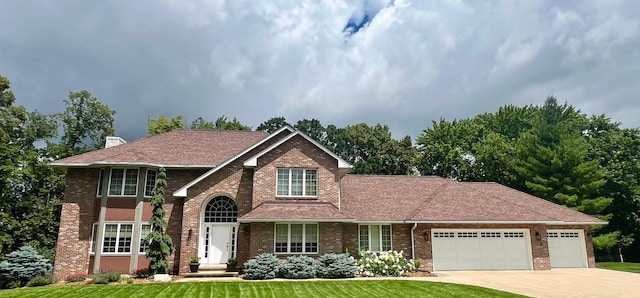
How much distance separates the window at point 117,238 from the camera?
67.0ft

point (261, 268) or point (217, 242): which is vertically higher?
point (217, 242)

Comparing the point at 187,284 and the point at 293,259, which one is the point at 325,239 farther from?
the point at 187,284

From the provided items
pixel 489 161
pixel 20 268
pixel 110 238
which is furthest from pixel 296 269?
pixel 489 161

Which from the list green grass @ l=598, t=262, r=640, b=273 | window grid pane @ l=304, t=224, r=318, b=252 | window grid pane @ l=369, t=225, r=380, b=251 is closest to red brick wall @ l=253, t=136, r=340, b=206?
window grid pane @ l=304, t=224, r=318, b=252

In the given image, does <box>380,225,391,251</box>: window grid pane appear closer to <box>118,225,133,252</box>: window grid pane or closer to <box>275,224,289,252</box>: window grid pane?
<box>275,224,289,252</box>: window grid pane

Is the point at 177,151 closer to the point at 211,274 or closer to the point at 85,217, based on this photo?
the point at 85,217

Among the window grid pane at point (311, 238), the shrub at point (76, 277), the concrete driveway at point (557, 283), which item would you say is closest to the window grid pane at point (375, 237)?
the window grid pane at point (311, 238)

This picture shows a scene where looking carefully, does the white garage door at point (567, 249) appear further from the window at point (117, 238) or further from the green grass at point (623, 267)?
the window at point (117, 238)

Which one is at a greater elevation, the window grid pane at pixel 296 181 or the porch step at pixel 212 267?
the window grid pane at pixel 296 181

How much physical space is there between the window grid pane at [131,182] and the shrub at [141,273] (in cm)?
401

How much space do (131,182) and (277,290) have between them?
1161 centimetres

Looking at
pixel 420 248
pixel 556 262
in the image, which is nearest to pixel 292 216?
pixel 420 248

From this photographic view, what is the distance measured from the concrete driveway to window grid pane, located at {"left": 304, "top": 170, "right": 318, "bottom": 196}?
7119mm

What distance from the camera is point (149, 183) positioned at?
21.5 m
